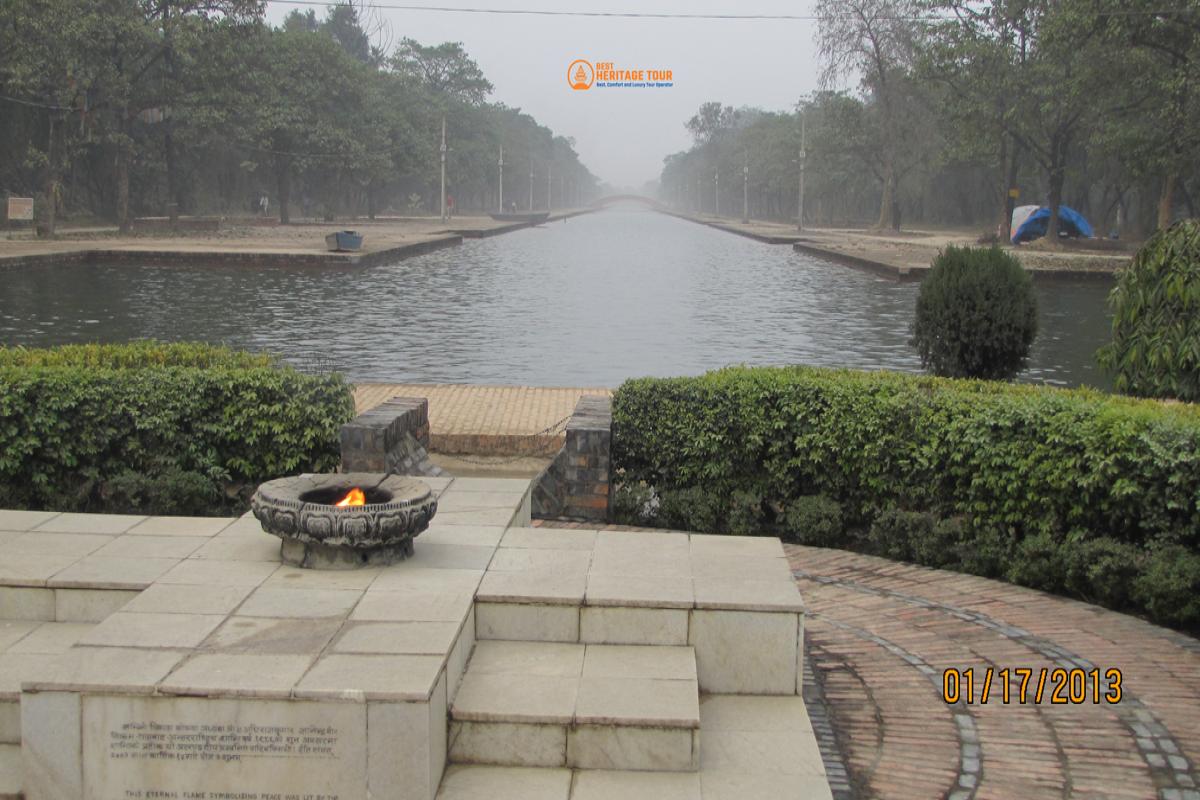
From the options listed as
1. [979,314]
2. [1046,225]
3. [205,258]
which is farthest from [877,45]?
[979,314]

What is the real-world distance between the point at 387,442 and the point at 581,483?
1.18m

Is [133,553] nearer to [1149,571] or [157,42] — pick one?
[1149,571]

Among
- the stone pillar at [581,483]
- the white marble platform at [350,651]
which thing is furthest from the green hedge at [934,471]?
the white marble platform at [350,651]

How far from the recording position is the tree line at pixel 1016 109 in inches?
1187

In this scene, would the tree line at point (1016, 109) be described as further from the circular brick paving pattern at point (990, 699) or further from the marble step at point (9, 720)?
the marble step at point (9, 720)

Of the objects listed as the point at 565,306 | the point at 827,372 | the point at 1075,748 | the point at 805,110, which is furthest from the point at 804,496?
the point at 805,110

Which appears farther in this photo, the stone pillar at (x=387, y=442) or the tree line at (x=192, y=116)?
the tree line at (x=192, y=116)

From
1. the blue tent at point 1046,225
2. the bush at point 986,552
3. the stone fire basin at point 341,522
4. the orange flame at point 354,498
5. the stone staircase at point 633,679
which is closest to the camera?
the stone staircase at point 633,679

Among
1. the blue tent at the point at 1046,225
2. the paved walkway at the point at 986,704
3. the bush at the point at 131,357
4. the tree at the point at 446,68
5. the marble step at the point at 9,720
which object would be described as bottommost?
the paved walkway at the point at 986,704

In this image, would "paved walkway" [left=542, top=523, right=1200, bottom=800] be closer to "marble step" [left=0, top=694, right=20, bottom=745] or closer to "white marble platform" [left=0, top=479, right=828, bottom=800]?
"white marble platform" [left=0, top=479, right=828, bottom=800]
